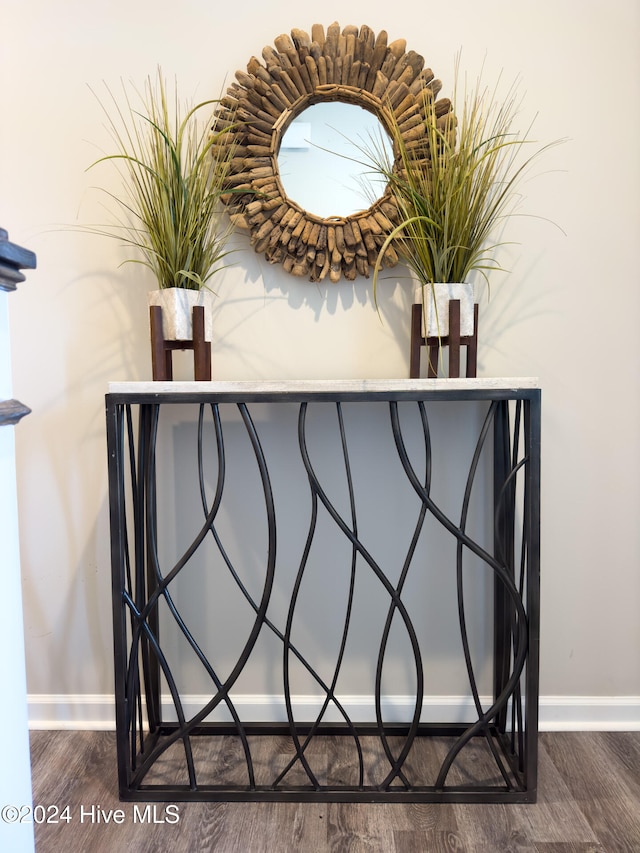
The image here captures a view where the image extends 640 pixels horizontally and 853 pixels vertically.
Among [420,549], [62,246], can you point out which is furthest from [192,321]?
[420,549]

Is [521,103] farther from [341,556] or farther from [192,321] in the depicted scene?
[341,556]

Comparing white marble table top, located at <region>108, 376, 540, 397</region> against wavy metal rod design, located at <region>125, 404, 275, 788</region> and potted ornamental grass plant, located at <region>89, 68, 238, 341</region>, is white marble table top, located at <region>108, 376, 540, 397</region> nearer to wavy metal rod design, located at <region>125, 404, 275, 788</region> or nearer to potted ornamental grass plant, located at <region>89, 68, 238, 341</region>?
wavy metal rod design, located at <region>125, 404, 275, 788</region>

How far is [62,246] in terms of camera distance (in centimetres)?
155

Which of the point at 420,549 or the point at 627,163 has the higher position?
the point at 627,163

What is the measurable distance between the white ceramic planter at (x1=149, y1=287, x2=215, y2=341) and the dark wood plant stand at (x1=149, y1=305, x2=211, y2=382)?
0.5 inches

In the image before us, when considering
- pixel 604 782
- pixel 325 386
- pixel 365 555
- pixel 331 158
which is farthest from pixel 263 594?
pixel 331 158

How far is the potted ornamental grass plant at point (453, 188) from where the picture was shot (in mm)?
1328

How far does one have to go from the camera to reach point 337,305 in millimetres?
1553

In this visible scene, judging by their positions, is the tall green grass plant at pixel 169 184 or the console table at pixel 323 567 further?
the console table at pixel 323 567

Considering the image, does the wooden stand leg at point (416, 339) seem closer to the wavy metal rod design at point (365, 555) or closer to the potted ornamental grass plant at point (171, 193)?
the wavy metal rod design at point (365, 555)

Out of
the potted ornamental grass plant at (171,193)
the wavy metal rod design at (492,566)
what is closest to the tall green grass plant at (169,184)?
the potted ornamental grass plant at (171,193)

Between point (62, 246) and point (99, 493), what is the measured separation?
2.14 ft

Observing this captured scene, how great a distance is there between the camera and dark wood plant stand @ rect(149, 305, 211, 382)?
53.0 inches

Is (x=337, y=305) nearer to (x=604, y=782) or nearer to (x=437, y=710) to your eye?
(x=437, y=710)
